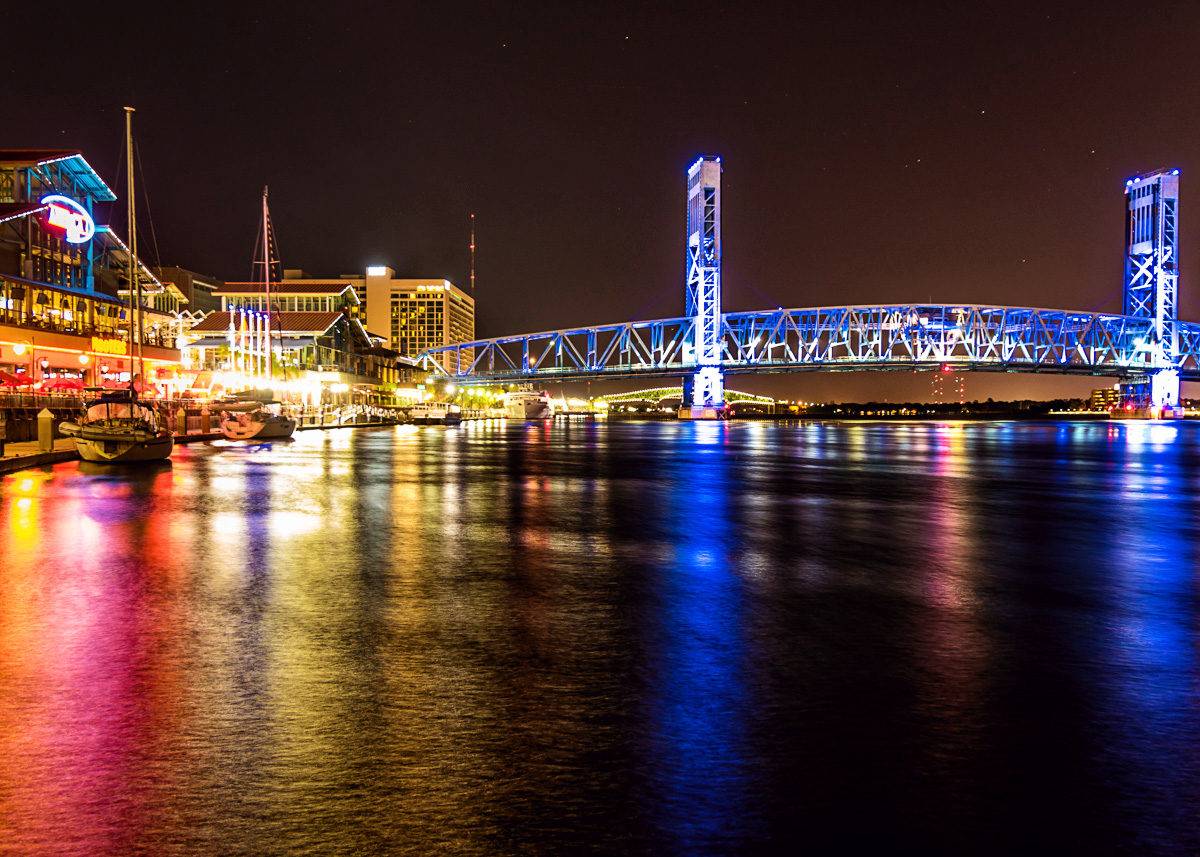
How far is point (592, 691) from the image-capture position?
4.89 m

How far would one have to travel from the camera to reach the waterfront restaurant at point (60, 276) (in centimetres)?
4875

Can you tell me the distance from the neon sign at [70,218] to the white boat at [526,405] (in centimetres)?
10184

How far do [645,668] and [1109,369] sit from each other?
488 ft

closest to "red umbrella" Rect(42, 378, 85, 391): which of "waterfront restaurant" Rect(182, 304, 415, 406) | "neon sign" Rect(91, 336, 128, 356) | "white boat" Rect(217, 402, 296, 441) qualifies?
"neon sign" Rect(91, 336, 128, 356)

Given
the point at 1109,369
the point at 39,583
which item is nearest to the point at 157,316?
the point at 39,583

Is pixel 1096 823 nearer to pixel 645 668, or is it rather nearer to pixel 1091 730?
pixel 1091 730

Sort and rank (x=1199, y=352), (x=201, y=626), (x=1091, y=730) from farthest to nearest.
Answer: (x=1199, y=352) → (x=201, y=626) → (x=1091, y=730)

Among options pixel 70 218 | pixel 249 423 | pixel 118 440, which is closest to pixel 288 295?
pixel 70 218

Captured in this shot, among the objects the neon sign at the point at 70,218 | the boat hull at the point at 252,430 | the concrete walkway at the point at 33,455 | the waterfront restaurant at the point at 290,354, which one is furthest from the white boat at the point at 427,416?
the concrete walkway at the point at 33,455

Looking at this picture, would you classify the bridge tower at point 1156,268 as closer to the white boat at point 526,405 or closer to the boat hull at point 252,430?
the white boat at point 526,405

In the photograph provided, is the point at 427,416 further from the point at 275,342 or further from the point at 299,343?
the point at 275,342

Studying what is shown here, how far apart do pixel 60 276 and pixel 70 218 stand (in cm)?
434

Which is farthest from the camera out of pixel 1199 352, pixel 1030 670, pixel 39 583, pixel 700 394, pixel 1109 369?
pixel 1199 352

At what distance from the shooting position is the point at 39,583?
7.92m
